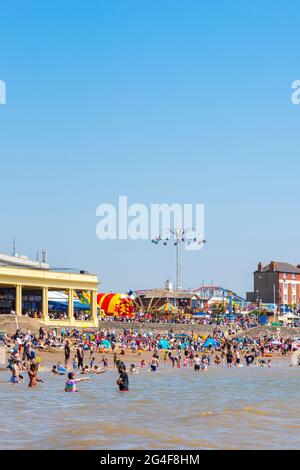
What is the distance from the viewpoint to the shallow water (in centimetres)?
1928

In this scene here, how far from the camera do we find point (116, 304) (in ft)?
335

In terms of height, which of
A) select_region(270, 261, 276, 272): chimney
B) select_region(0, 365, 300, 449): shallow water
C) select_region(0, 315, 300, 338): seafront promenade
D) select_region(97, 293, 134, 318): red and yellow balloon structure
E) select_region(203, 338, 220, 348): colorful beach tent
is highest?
select_region(270, 261, 276, 272): chimney

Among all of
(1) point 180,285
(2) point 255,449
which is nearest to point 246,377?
(2) point 255,449

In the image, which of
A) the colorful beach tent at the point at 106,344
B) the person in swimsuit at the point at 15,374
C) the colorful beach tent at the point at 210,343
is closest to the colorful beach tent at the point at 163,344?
A: the colorful beach tent at the point at 210,343

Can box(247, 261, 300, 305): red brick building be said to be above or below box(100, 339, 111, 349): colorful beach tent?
above

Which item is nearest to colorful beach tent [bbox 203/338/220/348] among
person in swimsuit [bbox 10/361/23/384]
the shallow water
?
the shallow water

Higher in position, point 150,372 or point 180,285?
point 180,285

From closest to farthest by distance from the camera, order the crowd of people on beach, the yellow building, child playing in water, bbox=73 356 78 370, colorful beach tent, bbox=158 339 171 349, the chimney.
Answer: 1. the crowd of people on beach
2. child playing in water, bbox=73 356 78 370
3. colorful beach tent, bbox=158 339 171 349
4. the yellow building
5. the chimney

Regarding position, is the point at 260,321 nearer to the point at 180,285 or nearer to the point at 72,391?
the point at 180,285

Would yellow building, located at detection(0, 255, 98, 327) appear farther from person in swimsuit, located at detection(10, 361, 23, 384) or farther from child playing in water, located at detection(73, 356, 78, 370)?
person in swimsuit, located at detection(10, 361, 23, 384)

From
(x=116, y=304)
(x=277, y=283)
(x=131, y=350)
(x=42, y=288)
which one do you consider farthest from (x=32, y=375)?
(x=277, y=283)

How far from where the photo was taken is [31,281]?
77.8 meters

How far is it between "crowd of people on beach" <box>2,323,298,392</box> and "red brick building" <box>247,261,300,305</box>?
72743mm
